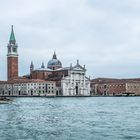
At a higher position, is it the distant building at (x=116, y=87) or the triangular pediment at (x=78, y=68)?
the triangular pediment at (x=78, y=68)

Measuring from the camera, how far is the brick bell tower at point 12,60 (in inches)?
4619

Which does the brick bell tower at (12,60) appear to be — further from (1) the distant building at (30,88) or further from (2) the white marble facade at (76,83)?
(2) the white marble facade at (76,83)

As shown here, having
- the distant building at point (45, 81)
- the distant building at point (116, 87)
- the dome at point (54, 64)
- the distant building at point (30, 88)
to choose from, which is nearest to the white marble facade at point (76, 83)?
the distant building at point (45, 81)

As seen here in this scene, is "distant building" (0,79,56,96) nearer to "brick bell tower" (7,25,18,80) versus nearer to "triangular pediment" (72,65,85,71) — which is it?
"brick bell tower" (7,25,18,80)

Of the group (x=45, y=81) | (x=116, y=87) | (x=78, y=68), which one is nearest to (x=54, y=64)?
(x=78, y=68)

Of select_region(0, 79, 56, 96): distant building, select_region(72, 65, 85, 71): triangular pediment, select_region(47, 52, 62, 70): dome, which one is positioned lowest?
select_region(0, 79, 56, 96): distant building

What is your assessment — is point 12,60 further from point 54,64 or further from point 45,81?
point 54,64

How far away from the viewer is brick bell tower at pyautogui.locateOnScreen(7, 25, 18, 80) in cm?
11731

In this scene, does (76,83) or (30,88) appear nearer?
(30,88)

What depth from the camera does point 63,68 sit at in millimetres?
121250

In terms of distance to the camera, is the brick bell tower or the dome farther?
the dome

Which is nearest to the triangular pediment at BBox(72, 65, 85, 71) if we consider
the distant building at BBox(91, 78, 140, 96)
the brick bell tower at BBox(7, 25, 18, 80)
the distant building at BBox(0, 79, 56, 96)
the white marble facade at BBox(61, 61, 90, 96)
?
the white marble facade at BBox(61, 61, 90, 96)

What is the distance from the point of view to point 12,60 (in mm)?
117250

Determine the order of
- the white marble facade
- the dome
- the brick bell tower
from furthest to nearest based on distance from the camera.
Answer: the dome
the brick bell tower
the white marble facade
